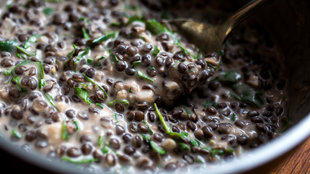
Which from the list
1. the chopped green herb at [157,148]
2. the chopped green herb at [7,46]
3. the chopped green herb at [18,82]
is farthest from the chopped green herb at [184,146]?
the chopped green herb at [7,46]

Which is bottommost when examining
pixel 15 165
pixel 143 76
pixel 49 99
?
pixel 15 165

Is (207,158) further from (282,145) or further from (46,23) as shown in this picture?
(46,23)

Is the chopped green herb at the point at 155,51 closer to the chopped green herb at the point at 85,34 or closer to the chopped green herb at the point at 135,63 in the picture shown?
the chopped green herb at the point at 135,63

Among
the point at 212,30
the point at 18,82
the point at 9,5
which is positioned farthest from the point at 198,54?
the point at 9,5

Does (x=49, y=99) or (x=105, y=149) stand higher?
(x=49, y=99)

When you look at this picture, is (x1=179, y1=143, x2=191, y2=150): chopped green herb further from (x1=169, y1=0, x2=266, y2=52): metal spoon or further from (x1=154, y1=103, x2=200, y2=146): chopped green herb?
(x1=169, y1=0, x2=266, y2=52): metal spoon

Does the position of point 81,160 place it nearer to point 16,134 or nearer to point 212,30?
point 16,134

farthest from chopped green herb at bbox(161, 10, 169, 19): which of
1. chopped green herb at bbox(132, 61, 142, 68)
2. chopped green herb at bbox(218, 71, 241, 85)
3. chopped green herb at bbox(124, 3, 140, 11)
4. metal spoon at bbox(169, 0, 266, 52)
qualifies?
chopped green herb at bbox(132, 61, 142, 68)
